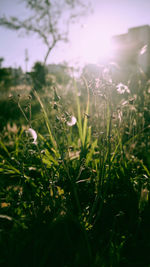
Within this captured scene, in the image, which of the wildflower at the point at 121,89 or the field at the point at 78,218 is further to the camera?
the wildflower at the point at 121,89

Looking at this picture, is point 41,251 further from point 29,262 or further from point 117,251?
point 117,251

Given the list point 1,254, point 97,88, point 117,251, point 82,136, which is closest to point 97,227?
point 117,251

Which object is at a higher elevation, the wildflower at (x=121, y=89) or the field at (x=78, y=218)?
the wildflower at (x=121, y=89)

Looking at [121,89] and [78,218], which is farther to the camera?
[121,89]

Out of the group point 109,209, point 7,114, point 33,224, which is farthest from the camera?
point 7,114

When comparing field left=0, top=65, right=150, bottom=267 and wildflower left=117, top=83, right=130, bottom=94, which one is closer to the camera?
field left=0, top=65, right=150, bottom=267

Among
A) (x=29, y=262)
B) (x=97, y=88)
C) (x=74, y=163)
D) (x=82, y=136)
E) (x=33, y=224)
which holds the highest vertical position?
(x=97, y=88)

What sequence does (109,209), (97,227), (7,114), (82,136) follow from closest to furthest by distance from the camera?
1. (97,227)
2. (109,209)
3. (82,136)
4. (7,114)

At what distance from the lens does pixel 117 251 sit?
90 centimetres

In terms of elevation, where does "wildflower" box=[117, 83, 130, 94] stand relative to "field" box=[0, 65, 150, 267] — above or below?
above

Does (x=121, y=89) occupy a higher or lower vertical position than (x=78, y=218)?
higher

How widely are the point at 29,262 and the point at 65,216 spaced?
0.29 metres

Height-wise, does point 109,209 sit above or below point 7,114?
below

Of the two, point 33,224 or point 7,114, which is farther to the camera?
point 7,114
